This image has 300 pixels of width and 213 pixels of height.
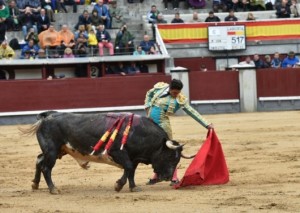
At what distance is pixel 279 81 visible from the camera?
2405 cm

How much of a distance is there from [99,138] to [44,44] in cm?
1341

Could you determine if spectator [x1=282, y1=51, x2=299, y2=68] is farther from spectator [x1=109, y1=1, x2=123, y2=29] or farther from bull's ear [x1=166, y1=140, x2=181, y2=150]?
bull's ear [x1=166, y1=140, x2=181, y2=150]

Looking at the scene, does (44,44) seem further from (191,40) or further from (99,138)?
(99,138)

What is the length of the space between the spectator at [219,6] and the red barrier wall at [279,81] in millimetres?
3886

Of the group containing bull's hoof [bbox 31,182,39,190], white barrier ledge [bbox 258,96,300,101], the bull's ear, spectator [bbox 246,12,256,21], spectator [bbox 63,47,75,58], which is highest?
spectator [bbox 246,12,256,21]

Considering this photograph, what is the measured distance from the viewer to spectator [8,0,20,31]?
24234 millimetres

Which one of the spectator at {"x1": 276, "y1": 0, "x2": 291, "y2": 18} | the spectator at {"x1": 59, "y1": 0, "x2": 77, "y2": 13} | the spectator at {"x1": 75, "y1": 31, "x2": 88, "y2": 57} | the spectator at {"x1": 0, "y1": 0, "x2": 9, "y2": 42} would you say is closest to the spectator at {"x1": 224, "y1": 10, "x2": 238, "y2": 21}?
the spectator at {"x1": 276, "y1": 0, "x2": 291, "y2": 18}

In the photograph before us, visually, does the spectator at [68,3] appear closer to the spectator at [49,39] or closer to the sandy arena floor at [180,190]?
the spectator at [49,39]

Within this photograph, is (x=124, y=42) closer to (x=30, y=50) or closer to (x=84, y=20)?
(x=84, y=20)

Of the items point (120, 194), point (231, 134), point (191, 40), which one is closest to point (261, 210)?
point (120, 194)

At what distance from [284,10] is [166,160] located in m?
17.3

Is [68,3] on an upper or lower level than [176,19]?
upper

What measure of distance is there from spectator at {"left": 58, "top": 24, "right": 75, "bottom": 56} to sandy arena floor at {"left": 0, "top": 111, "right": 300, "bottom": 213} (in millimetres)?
6334

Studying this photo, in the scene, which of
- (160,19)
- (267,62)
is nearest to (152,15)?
(160,19)
